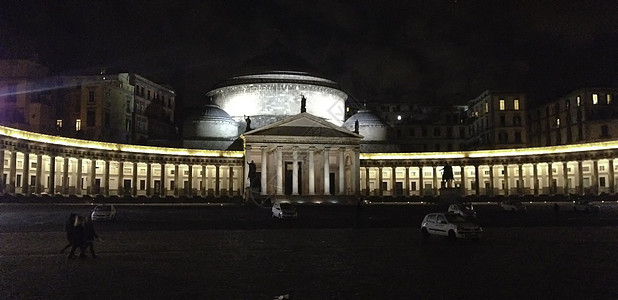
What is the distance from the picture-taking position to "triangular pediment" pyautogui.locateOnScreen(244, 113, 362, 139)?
78.0m

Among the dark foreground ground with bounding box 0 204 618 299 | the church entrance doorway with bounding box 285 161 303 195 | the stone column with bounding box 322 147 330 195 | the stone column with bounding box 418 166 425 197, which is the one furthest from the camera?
the stone column with bounding box 418 166 425 197

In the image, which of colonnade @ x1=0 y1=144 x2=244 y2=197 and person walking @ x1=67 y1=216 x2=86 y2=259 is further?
colonnade @ x1=0 y1=144 x2=244 y2=197

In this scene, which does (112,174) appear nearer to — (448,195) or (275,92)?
(275,92)

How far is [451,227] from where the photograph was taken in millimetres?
23859

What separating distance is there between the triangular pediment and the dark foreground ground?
49946mm

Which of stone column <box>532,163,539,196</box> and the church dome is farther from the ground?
the church dome

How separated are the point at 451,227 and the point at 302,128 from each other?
55889 mm

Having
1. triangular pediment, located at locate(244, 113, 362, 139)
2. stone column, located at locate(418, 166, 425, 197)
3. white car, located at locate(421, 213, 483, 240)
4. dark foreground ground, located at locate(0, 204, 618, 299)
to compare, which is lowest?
dark foreground ground, located at locate(0, 204, 618, 299)

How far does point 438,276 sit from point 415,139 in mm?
98528

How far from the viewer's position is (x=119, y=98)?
8281cm

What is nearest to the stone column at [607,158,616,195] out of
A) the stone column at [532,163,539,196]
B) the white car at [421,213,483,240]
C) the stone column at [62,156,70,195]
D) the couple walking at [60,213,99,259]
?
the stone column at [532,163,539,196]

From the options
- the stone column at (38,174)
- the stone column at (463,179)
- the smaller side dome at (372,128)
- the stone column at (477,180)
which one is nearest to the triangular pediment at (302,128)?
the smaller side dome at (372,128)

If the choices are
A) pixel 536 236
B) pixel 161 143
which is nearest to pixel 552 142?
pixel 161 143

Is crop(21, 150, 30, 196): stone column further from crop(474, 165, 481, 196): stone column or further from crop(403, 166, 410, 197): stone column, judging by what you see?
crop(474, 165, 481, 196): stone column
